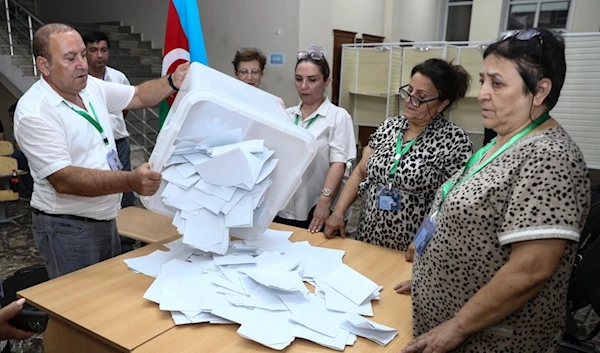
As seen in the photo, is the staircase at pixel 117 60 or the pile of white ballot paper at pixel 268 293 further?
the staircase at pixel 117 60

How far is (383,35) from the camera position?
8539 mm

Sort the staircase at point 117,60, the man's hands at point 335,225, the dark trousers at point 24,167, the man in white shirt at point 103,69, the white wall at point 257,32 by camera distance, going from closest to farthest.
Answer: the man's hands at point 335,225 < the man in white shirt at point 103,69 < the dark trousers at point 24,167 < the staircase at point 117,60 < the white wall at point 257,32

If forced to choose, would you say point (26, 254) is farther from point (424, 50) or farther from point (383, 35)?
point (383, 35)

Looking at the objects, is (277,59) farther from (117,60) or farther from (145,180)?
(145,180)

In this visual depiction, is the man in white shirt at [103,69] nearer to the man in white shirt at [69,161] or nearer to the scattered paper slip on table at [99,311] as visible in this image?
the man in white shirt at [69,161]

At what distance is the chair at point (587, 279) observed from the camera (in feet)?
5.39

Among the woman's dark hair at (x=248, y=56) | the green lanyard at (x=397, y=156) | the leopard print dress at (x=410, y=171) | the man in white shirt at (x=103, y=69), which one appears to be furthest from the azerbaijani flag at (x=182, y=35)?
the green lanyard at (x=397, y=156)

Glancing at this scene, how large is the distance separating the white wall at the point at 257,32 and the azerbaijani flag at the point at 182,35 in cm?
338

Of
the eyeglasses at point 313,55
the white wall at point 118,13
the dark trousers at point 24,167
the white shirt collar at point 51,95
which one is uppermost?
the white wall at point 118,13

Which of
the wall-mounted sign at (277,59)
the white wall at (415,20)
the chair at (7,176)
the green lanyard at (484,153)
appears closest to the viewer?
the green lanyard at (484,153)

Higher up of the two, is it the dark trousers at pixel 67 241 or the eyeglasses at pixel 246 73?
the eyeglasses at pixel 246 73

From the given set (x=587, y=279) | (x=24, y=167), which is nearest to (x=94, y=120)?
(x=587, y=279)

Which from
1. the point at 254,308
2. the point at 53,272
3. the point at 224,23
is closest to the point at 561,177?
the point at 254,308

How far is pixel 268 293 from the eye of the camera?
1273 millimetres
